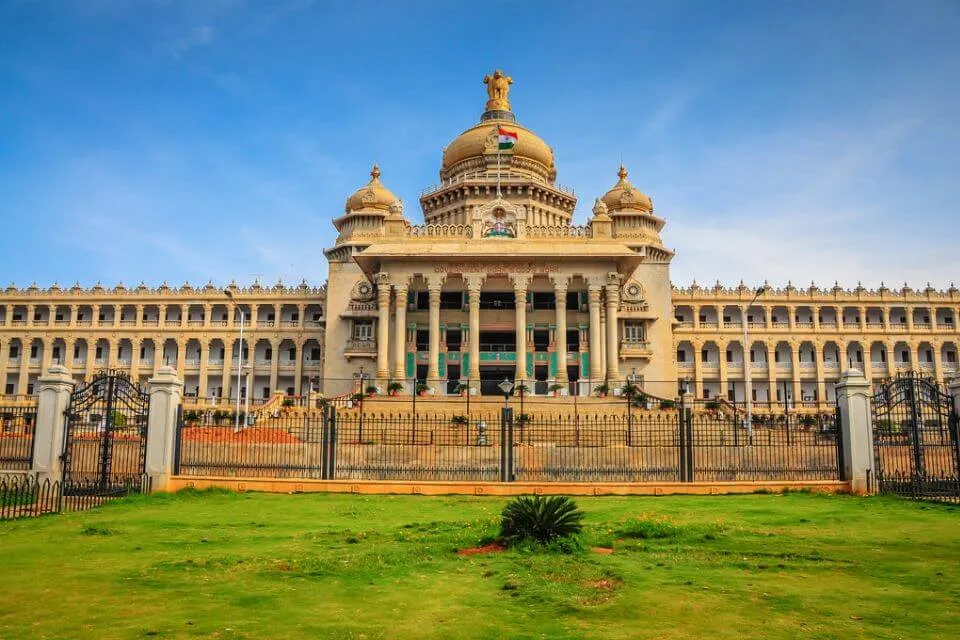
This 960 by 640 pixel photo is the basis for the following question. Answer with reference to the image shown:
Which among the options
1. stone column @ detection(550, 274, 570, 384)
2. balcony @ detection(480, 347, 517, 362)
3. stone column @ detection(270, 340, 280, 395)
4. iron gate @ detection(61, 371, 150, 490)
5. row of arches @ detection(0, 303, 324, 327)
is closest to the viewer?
iron gate @ detection(61, 371, 150, 490)

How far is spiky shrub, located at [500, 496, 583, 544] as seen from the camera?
10875mm

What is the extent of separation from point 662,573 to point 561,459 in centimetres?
1092

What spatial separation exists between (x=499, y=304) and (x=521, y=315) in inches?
155

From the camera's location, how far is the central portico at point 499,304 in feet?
145

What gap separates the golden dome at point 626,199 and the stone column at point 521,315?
17578 mm

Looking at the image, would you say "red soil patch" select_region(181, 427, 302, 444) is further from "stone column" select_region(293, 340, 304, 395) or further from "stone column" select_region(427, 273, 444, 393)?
"stone column" select_region(293, 340, 304, 395)

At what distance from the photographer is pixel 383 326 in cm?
4456

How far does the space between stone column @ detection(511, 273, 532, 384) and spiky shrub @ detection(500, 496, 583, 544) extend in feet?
106

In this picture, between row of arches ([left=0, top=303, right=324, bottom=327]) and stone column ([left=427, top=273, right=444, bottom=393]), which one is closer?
stone column ([left=427, top=273, right=444, bottom=393])

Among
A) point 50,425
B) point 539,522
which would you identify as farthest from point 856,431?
point 50,425

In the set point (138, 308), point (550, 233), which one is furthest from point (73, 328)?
point (550, 233)

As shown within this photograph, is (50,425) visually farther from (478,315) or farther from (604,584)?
(478,315)

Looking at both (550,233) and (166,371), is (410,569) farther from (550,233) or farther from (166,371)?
(550,233)

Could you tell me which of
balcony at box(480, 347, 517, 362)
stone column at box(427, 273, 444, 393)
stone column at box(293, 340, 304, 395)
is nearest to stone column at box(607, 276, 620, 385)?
balcony at box(480, 347, 517, 362)
